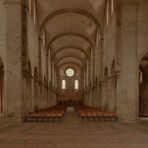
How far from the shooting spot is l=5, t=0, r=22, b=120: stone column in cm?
1653

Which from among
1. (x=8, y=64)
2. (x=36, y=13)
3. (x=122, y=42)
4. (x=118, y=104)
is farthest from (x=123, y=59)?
(x=36, y=13)

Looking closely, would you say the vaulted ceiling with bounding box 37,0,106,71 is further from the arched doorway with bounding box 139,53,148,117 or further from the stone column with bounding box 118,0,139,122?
the stone column with bounding box 118,0,139,122

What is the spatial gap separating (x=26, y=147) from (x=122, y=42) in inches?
438

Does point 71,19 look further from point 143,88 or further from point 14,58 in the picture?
point 14,58

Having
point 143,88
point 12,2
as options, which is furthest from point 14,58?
point 143,88

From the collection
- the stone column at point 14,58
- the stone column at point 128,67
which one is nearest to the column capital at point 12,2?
the stone column at point 14,58

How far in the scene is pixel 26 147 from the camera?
8633 millimetres

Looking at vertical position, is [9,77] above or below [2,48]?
below

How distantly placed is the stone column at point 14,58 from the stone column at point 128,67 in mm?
7011

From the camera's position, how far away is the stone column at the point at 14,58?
1653cm

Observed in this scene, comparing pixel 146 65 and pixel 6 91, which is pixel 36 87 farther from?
A: pixel 146 65

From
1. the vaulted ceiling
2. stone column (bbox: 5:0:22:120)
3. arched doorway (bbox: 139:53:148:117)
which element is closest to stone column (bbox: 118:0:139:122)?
stone column (bbox: 5:0:22:120)

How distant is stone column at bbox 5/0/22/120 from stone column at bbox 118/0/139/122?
701cm

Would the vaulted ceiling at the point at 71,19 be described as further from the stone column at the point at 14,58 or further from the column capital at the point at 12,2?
the stone column at the point at 14,58
